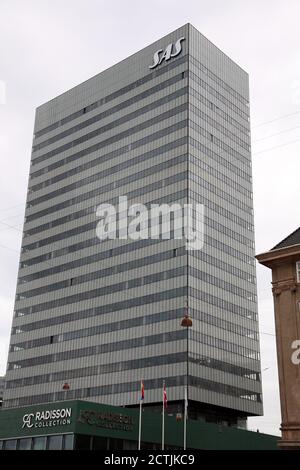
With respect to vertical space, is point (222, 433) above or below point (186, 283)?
below

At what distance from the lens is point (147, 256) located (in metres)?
123

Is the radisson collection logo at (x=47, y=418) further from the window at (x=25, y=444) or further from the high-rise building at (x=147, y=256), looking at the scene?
the high-rise building at (x=147, y=256)

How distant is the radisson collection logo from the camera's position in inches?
2665

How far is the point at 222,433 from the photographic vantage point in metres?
90.6

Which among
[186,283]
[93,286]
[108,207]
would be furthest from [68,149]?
[186,283]

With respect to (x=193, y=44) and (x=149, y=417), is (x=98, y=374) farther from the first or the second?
(x=193, y=44)

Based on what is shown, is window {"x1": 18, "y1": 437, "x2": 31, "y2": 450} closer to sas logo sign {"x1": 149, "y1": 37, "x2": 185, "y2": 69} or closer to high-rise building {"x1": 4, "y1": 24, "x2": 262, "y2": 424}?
high-rise building {"x1": 4, "y1": 24, "x2": 262, "y2": 424}

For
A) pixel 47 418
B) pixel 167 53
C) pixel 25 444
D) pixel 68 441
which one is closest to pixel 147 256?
pixel 167 53

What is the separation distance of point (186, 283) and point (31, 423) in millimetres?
49569

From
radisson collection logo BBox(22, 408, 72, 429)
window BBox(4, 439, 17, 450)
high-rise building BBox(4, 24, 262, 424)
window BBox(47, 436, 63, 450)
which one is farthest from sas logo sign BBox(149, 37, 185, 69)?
window BBox(47, 436, 63, 450)

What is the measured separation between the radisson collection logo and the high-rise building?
4203cm

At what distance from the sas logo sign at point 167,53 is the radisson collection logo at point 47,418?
91.1 m

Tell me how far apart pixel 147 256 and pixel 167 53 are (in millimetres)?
48923
